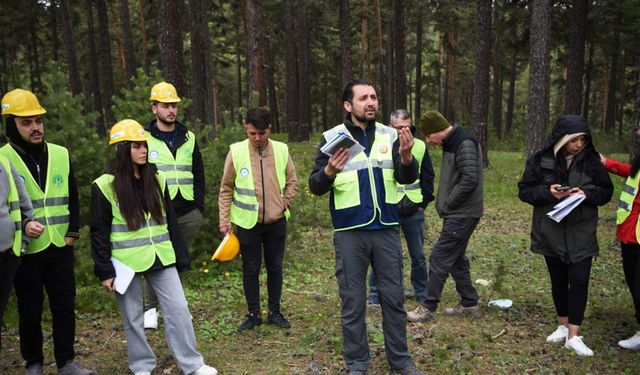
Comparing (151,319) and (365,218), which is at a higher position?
(365,218)

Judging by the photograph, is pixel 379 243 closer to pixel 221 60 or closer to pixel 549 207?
pixel 549 207

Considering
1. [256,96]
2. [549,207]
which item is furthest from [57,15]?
[549,207]

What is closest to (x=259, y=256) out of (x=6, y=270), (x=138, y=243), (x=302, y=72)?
(x=138, y=243)

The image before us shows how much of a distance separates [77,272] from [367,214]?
4250 millimetres

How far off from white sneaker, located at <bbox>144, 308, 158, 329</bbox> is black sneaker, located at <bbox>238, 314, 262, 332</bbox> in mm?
927

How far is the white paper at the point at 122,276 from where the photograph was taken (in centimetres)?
429

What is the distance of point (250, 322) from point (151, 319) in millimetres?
1078

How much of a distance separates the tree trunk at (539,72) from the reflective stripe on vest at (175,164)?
10.6m

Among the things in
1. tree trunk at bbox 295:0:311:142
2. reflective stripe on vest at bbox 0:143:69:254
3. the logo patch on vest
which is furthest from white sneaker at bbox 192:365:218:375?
tree trunk at bbox 295:0:311:142

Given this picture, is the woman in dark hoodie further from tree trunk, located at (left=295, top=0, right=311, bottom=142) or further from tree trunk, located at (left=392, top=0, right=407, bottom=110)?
tree trunk, located at (left=295, top=0, right=311, bottom=142)

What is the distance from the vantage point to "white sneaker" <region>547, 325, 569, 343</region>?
5266mm

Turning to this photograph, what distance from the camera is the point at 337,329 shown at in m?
5.75

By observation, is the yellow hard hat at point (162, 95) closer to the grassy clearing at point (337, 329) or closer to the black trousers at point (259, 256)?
the black trousers at point (259, 256)

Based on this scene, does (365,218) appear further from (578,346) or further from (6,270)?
(6,270)
